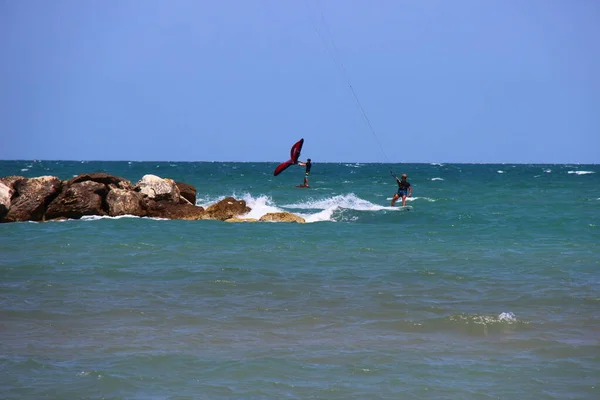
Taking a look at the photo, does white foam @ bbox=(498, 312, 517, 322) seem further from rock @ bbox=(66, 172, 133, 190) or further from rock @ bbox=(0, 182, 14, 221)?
rock @ bbox=(66, 172, 133, 190)

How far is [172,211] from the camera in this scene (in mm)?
23719

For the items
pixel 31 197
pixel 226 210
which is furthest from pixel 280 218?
pixel 31 197

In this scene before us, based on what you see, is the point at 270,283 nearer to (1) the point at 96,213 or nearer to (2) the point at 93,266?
(2) the point at 93,266

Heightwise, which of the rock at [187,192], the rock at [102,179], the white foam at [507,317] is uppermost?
the rock at [102,179]

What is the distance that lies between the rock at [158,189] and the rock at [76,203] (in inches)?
71.7

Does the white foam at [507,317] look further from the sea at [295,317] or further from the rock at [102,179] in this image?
the rock at [102,179]

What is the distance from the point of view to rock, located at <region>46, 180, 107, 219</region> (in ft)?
73.7

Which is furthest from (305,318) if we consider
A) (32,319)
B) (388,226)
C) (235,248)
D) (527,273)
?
(388,226)

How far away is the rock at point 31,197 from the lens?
22062 mm

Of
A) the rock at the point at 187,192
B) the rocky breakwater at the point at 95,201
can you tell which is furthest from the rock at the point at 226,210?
the rock at the point at 187,192

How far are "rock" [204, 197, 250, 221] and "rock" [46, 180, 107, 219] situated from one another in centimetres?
345

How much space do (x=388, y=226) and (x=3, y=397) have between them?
16.6 meters

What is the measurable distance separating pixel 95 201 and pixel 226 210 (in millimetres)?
4222

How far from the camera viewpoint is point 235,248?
1650 centimetres
